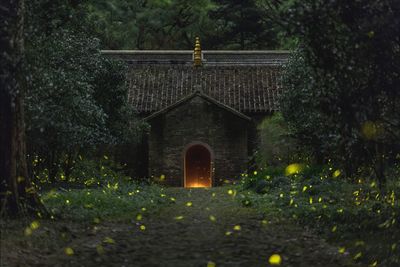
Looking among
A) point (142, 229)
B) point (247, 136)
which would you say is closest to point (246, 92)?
point (247, 136)

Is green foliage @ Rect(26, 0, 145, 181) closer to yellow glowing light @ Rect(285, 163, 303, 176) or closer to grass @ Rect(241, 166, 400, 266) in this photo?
grass @ Rect(241, 166, 400, 266)

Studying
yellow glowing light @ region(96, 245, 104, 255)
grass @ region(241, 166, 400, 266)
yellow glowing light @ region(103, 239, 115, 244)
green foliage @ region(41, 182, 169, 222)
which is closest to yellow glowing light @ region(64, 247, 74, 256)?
yellow glowing light @ region(96, 245, 104, 255)

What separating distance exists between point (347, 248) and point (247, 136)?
818 inches

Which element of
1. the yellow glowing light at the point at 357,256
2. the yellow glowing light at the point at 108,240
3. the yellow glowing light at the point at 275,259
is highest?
the yellow glowing light at the point at 357,256

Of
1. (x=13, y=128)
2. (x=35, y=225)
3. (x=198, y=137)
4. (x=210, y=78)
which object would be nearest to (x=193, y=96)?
(x=198, y=137)

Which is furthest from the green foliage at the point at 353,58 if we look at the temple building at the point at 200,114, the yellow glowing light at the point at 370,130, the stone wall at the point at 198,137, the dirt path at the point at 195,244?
the stone wall at the point at 198,137

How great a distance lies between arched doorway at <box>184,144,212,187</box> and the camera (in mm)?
30219

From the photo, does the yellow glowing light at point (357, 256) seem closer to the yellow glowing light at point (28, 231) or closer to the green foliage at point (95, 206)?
the yellow glowing light at point (28, 231)

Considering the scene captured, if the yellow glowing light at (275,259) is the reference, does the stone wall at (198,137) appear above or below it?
above

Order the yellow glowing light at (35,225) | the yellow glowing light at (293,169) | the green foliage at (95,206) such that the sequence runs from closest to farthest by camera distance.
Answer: the yellow glowing light at (35,225) → the green foliage at (95,206) → the yellow glowing light at (293,169)

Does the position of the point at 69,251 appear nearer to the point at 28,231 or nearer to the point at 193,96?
the point at 28,231

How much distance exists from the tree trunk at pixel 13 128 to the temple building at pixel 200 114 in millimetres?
17768

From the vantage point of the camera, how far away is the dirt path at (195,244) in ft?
28.8

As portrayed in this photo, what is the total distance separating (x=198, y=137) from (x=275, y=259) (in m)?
20.2
